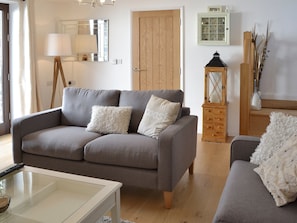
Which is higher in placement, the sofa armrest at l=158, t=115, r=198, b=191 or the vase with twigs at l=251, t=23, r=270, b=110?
the vase with twigs at l=251, t=23, r=270, b=110

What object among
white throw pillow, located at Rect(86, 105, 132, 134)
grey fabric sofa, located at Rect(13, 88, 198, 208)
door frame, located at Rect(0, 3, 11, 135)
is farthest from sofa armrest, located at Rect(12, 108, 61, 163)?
door frame, located at Rect(0, 3, 11, 135)

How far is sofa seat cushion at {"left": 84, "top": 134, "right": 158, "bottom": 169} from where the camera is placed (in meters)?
2.86

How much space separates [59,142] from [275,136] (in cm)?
192

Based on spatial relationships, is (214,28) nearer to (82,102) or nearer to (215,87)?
(215,87)

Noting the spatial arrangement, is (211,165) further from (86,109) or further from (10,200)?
(10,200)

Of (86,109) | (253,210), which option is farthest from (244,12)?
(253,210)

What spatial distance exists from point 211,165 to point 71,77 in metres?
3.55

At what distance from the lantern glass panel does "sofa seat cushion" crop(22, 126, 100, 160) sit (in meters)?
2.44

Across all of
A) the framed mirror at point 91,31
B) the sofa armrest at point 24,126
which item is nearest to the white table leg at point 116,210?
the sofa armrest at point 24,126

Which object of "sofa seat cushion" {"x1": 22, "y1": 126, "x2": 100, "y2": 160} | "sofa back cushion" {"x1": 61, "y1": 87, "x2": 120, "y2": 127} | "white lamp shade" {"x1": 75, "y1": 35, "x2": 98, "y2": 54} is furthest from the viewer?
"white lamp shade" {"x1": 75, "y1": 35, "x2": 98, "y2": 54}

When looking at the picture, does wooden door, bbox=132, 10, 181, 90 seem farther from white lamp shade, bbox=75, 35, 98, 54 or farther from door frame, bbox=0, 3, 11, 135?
door frame, bbox=0, 3, 11, 135

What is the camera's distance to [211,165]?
401 cm

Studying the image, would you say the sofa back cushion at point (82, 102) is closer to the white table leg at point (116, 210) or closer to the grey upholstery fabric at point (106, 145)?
the grey upholstery fabric at point (106, 145)

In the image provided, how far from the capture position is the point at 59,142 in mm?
3180
